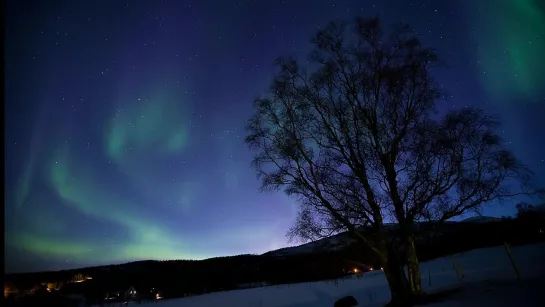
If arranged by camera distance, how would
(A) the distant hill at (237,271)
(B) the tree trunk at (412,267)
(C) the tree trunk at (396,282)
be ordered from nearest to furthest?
(C) the tree trunk at (396,282) < (B) the tree trunk at (412,267) < (A) the distant hill at (237,271)

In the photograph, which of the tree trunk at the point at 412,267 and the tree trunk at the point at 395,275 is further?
the tree trunk at the point at 412,267

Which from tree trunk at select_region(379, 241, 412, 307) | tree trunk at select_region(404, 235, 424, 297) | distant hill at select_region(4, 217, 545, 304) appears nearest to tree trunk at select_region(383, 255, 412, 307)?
tree trunk at select_region(379, 241, 412, 307)

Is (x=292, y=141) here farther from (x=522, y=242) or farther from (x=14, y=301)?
(x=522, y=242)

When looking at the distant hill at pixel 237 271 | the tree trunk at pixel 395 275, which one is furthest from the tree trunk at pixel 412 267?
the distant hill at pixel 237 271

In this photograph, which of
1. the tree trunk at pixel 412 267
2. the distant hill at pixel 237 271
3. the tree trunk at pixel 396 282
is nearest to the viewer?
the tree trunk at pixel 396 282

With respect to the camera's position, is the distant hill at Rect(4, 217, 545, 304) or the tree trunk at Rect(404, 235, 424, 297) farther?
the distant hill at Rect(4, 217, 545, 304)

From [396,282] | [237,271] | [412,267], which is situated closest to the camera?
[396,282]

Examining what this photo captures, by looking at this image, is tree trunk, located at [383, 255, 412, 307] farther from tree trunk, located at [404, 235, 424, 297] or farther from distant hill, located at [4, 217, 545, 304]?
distant hill, located at [4, 217, 545, 304]

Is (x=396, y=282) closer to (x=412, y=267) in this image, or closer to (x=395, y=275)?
(x=395, y=275)

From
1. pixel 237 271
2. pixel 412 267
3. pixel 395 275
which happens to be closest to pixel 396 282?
pixel 395 275

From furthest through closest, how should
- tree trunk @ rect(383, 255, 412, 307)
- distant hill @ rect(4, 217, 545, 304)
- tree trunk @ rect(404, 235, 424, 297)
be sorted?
distant hill @ rect(4, 217, 545, 304)
tree trunk @ rect(404, 235, 424, 297)
tree trunk @ rect(383, 255, 412, 307)

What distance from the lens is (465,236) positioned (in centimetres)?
6506

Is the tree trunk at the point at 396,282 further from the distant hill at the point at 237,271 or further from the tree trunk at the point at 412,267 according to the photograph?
the distant hill at the point at 237,271

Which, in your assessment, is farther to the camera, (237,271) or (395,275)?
(237,271)
